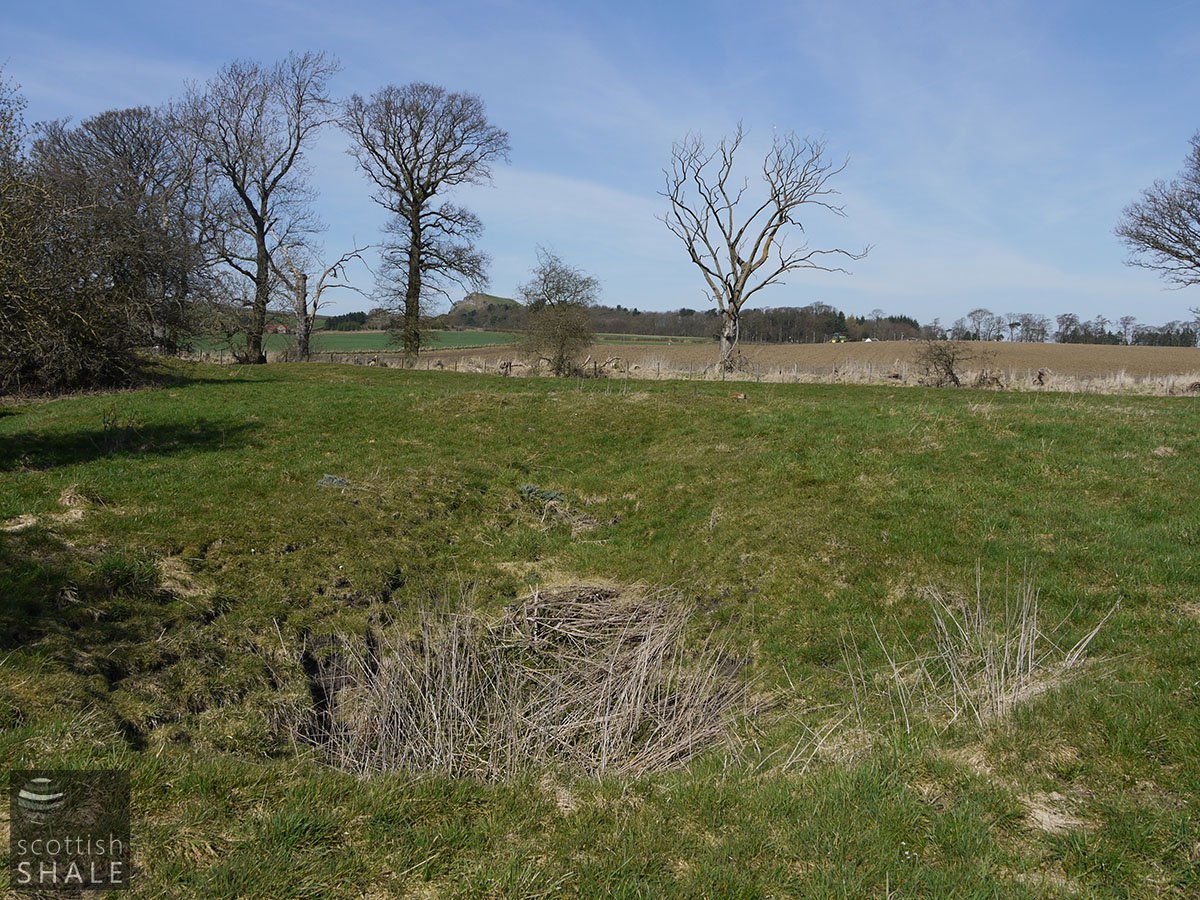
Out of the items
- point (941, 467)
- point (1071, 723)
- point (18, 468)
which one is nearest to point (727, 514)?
point (941, 467)

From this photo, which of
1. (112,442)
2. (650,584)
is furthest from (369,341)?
(650,584)

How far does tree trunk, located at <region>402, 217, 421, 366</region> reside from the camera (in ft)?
115

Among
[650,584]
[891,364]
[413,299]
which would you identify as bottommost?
[650,584]

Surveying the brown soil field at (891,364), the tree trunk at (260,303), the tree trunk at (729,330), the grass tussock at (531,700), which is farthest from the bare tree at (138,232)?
the tree trunk at (729,330)

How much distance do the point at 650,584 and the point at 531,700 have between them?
152 inches

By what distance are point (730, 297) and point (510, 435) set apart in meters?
21.2

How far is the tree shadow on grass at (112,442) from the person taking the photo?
1162 cm

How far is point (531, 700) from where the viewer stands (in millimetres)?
5973

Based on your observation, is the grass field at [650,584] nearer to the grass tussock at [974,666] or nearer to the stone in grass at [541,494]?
the grass tussock at [974,666]

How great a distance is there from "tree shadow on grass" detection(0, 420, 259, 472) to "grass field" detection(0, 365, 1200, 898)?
0.29 ft

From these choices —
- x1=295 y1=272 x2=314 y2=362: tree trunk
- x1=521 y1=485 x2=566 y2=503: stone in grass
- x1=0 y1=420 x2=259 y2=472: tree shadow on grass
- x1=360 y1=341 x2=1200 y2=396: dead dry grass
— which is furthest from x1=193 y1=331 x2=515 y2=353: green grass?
x1=521 y1=485 x2=566 y2=503: stone in grass

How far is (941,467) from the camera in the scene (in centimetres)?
1103

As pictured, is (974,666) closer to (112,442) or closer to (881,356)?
(112,442)

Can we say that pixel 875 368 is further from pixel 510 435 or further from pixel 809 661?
pixel 809 661
